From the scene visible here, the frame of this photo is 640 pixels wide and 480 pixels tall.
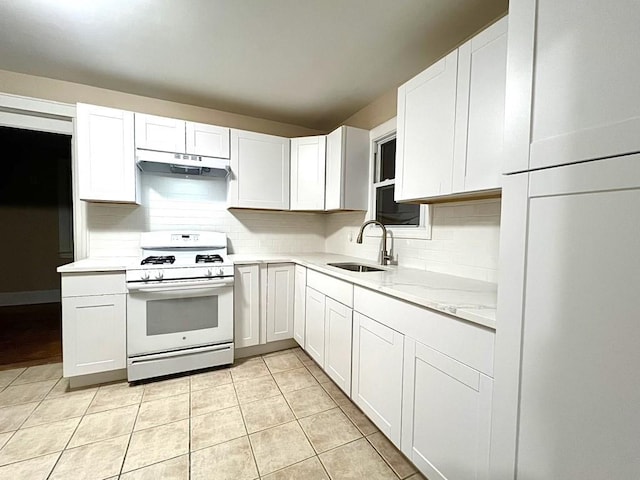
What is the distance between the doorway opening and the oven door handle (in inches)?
109

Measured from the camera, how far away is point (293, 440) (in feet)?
5.24

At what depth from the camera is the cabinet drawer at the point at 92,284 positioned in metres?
1.98

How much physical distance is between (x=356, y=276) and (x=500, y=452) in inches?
40.4

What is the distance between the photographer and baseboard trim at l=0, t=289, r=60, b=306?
4.02 metres

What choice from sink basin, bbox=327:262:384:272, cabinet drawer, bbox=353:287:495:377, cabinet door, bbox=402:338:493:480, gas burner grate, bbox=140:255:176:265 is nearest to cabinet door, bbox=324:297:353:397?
cabinet drawer, bbox=353:287:495:377

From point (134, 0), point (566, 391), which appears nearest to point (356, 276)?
point (566, 391)

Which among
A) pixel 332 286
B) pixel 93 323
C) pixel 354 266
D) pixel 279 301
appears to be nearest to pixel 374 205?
pixel 354 266

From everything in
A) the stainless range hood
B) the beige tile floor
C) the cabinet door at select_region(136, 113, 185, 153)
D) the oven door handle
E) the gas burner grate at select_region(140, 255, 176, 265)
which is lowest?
the beige tile floor

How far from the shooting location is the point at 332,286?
2.03 m

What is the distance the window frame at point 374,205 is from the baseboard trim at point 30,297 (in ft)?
16.2

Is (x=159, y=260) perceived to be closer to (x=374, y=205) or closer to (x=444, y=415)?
(x=374, y=205)

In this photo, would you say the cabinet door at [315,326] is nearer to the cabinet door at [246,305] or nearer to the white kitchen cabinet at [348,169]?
the cabinet door at [246,305]

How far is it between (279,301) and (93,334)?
1.45 metres

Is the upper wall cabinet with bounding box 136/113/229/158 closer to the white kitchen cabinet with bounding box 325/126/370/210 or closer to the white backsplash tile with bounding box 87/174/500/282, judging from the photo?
the white backsplash tile with bounding box 87/174/500/282
